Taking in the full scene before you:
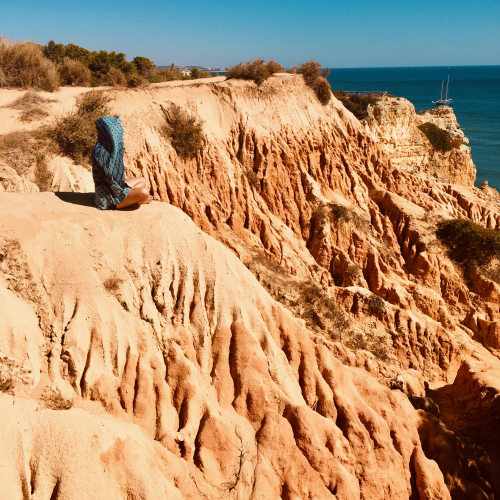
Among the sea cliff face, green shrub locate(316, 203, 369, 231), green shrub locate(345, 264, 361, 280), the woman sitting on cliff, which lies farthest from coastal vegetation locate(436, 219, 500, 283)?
the woman sitting on cliff

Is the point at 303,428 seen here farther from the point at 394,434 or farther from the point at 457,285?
the point at 457,285

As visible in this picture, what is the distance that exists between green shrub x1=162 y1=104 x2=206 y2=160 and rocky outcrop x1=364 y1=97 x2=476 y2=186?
20.0 m

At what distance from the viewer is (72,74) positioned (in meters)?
22.5

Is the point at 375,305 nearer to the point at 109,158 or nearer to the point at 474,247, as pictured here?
the point at 474,247

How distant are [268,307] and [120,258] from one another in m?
4.76

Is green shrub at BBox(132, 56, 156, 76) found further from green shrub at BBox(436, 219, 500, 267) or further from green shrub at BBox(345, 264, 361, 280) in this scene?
green shrub at BBox(436, 219, 500, 267)

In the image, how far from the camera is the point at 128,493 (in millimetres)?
7672

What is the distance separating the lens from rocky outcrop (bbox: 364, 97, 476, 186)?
35531 mm

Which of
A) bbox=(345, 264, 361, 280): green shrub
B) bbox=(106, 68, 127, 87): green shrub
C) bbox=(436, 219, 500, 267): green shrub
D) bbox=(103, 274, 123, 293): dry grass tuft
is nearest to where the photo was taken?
bbox=(103, 274, 123, 293): dry grass tuft

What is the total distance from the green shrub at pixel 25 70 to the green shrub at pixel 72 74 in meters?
2.51

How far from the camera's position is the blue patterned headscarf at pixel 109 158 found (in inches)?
422

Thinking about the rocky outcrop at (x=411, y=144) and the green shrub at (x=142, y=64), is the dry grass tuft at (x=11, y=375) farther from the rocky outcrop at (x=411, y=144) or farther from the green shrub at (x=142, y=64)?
the rocky outcrop at (x=411, y=144)

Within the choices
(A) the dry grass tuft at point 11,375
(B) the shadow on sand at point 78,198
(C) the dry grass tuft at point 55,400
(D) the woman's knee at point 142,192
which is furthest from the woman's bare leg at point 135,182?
(C) the dry grass tuft at point 55,400

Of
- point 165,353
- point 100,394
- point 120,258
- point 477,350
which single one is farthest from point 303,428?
point 477,350
